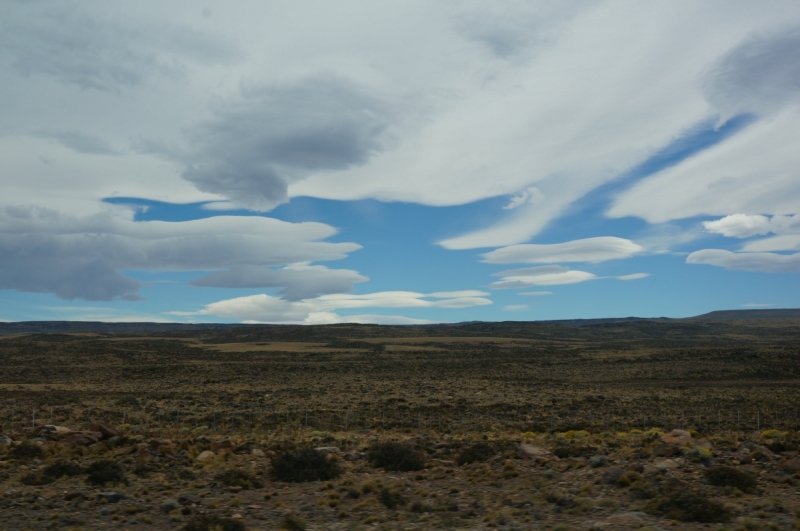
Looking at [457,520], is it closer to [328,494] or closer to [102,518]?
[328,494]

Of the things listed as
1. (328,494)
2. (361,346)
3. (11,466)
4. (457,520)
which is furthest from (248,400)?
(361,346)

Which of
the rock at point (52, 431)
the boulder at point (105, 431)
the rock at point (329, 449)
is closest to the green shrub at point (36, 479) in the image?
the boulder at point (105, 431)

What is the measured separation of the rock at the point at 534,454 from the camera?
16.4 m

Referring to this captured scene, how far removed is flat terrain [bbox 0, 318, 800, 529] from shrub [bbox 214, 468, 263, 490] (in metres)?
0.18

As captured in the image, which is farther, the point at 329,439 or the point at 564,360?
the point at 564,360

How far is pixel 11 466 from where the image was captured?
16.6 m

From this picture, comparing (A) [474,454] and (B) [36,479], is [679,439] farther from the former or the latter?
(B) [36,479]

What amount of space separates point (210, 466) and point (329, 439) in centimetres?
526

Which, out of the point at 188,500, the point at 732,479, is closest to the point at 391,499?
the point at 188,500

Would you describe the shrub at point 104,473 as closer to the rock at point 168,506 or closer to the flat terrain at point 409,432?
the flat terrain at point 409,432

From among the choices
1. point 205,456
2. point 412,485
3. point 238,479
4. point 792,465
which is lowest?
point 412,485

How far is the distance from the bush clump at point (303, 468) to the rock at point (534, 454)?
16.5 feet

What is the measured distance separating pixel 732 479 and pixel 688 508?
8.61ft

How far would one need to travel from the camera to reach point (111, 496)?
13.8 metres
